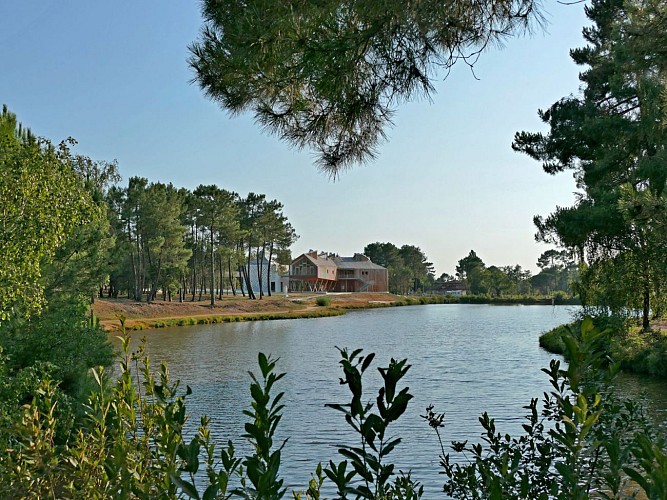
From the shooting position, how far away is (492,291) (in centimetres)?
8644

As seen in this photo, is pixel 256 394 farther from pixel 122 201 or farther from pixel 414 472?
pixel 122 201

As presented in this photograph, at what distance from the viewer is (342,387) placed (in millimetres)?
15266

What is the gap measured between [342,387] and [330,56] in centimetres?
1245

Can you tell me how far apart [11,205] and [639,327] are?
18.1m

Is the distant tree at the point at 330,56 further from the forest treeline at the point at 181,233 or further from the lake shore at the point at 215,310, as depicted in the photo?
the forest treeline at the point at 181,233

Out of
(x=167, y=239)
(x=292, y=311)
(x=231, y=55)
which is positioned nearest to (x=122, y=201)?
(x=167, y=239)

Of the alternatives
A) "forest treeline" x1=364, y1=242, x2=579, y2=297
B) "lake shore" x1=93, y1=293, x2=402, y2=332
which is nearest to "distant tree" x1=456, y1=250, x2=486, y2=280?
"forest treeline" x1=364, y1=242, x2=579, y2=297

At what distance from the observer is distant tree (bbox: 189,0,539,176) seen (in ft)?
11.8

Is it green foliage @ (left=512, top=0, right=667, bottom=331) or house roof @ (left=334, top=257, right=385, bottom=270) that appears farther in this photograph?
house roof @ (left=334, top=257, right=385, bottom=270)

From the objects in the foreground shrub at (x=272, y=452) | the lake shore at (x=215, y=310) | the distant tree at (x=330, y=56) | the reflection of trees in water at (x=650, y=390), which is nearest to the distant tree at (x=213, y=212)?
the lake shore at (x=215, y=310)

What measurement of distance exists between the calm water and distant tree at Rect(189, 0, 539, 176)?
4.08 metres

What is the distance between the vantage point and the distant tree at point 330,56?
11.8 feet

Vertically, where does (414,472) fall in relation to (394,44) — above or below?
below

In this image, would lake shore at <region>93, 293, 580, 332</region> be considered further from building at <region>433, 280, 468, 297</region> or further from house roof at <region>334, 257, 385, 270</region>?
building at <region>433, 280, 468, 297</region>
